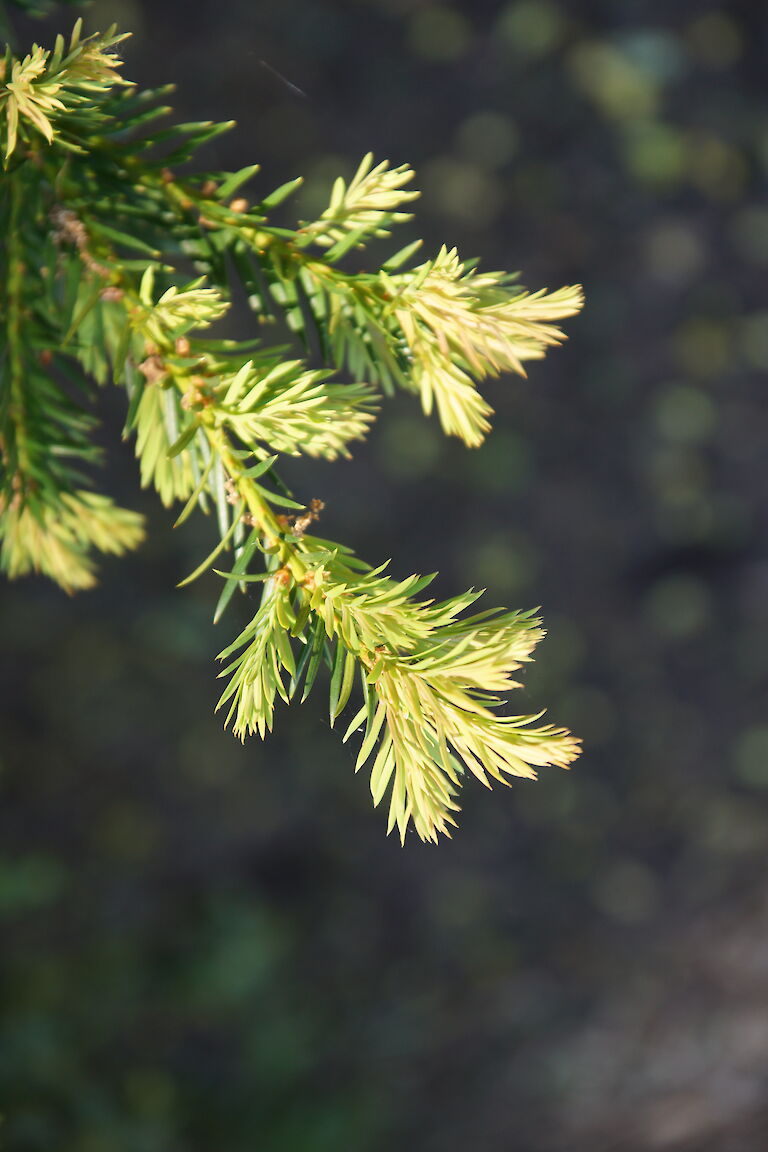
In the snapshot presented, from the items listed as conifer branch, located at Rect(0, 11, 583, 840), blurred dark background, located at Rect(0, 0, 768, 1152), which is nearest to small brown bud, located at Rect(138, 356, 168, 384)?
conifer branch, located at Rect(0, 11, 583, 840)

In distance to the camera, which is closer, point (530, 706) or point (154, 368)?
point (154, 368)

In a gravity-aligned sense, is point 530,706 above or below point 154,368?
above

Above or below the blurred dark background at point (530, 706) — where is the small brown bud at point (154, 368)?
below

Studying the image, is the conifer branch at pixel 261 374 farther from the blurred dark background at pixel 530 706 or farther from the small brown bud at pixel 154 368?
the blurred dark background at pixel 530 706

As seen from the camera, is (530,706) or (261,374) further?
(530,706)

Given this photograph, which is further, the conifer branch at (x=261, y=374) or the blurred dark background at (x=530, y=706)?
the blurred dark background at (x=530, y=706)

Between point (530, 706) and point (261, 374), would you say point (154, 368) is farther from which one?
point (530, 706)

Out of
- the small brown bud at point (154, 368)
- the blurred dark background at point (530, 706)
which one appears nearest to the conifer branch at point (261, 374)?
the small brown bud at point (154, 368)

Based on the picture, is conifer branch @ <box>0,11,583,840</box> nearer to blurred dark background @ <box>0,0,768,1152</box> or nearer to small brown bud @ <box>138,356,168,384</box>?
small brown bud @ <box>138,356,168,384</box>

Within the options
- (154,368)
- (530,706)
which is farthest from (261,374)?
(530,706)
